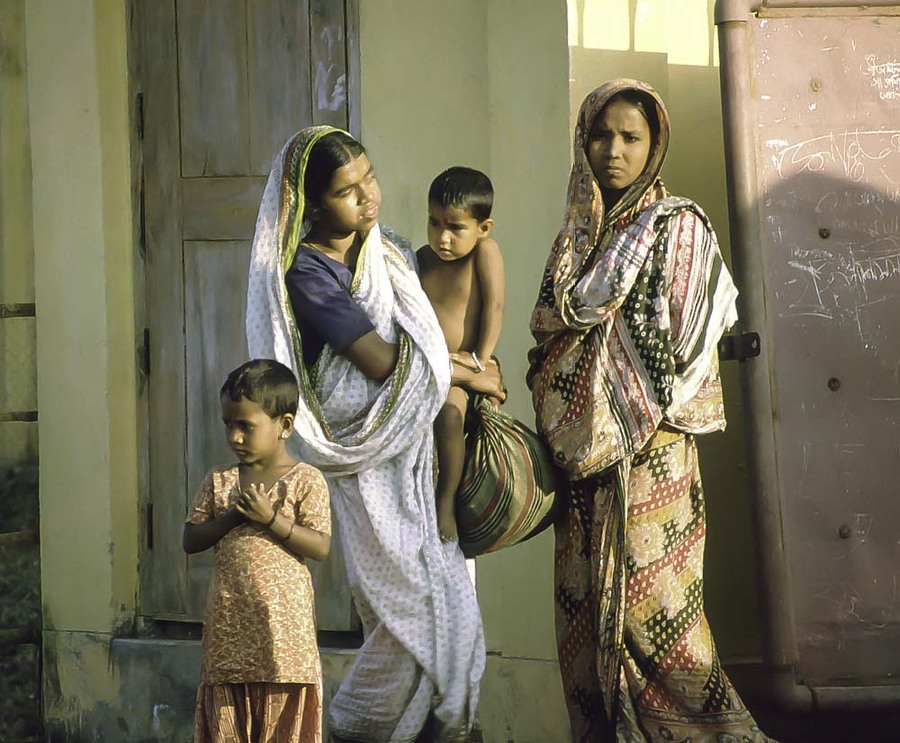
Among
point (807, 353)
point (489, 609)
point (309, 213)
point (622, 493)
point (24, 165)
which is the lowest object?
point (489, 609)

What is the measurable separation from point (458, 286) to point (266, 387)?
0.76 metres

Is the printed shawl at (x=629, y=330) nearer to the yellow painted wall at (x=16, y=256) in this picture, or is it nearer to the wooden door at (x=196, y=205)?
the wooden door at (x=196, y=205)

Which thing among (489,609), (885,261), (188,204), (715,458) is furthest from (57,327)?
(885,261)

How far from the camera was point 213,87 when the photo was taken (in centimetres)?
572

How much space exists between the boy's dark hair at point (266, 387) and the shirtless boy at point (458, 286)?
1.75 ft

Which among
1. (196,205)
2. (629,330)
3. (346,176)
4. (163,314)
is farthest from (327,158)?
(163,314)

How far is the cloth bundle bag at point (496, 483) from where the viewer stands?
13.2ft

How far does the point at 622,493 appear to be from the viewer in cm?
413

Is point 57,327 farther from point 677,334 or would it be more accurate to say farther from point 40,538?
point 677,334

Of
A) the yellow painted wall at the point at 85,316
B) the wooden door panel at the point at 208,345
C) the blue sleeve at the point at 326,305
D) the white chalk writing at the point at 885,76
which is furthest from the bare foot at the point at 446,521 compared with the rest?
the white chalk writing at the point at 885,76

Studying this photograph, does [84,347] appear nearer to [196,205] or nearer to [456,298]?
[196,205]

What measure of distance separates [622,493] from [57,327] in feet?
8.70

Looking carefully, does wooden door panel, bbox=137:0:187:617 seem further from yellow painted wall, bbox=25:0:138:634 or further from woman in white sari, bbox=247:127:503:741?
woman in white sari, bbox=247:127:503:741

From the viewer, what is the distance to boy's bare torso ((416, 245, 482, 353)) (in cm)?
408
